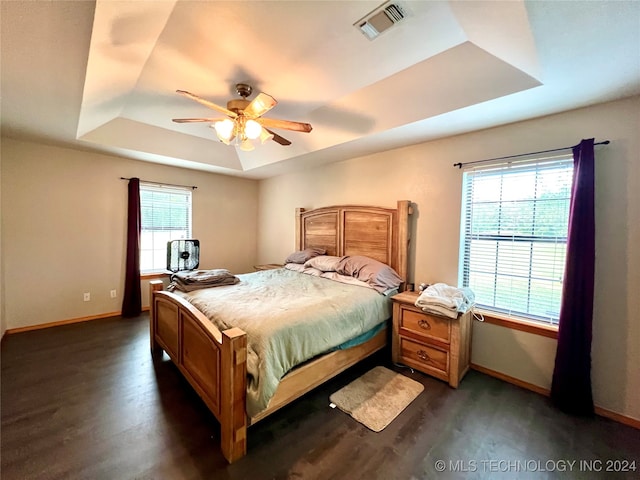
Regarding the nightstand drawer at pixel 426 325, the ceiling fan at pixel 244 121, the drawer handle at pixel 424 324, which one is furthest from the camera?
the drawer handle at pixel 424 324

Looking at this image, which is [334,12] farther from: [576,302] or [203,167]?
[203,167]

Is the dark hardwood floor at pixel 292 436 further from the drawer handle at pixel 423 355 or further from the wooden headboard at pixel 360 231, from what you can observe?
the wooden headboard at pixel 360 231

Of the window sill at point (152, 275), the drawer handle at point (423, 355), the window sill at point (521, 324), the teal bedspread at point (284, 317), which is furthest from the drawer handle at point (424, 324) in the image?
the window sill at point (152, 275)

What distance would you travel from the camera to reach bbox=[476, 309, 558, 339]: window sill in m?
2.20

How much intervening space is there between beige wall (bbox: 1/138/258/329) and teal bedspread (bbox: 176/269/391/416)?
2340 millimetres

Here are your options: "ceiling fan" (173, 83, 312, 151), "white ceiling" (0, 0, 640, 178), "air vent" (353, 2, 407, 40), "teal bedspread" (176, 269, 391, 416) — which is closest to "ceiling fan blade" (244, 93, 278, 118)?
"ceiling fan" (173, 83, 312, 151)

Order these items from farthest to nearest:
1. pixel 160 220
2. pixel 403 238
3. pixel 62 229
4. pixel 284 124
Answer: pixel 160 220
pixel 62 229
pixel 403 238
pixel 284 124

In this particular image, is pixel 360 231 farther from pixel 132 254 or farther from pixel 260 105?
pixel 132 254

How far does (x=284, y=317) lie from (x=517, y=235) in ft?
7.41

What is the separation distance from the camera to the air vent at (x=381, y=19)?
1491mm

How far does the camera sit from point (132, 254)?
3.89 meters

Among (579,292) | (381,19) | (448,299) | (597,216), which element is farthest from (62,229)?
(597,216)

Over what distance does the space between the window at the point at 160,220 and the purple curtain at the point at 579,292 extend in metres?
4.99

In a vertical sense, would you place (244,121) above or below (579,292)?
above
